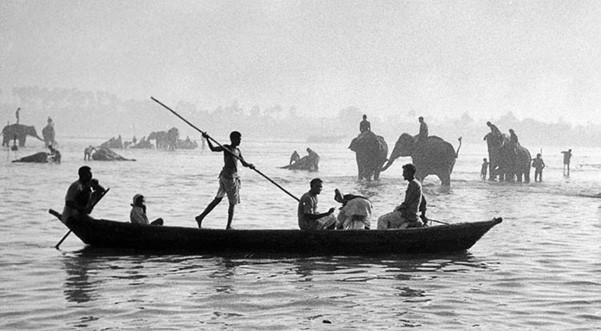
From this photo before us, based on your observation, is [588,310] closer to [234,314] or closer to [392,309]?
[392,309]

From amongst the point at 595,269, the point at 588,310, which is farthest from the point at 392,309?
the point at 595,269

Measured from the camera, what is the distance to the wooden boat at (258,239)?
1295cm

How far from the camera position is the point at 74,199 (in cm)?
1302

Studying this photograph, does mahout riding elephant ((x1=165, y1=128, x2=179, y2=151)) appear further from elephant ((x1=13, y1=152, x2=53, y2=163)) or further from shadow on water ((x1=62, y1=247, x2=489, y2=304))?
shadow on water ((x1=62, y1=247, x2=489, y2=304))

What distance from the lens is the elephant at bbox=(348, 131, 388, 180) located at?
1425 inches

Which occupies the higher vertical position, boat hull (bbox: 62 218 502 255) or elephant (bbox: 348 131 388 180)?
elephant (bbox: 348 131 388 180)

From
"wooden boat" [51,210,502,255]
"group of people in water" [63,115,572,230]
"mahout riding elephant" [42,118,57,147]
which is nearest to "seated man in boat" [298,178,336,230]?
"group of people in water" [63,115,572,230]

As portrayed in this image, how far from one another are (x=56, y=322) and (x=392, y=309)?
12.5ft

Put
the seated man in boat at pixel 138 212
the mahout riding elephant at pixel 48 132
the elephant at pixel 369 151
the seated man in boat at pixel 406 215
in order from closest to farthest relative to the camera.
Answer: the seated man in boat at pixel 406 215, the seated man in boat at pixel 138 212, the elephant at pixel 369 151, the mahout riding elephant at pixel 48 132

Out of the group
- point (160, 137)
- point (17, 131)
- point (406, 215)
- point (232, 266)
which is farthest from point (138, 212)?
point (160, 137)

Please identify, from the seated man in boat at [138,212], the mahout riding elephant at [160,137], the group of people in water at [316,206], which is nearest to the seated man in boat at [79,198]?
the group of people in water at [316,206]

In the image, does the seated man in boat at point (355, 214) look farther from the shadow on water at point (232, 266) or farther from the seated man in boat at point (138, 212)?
the seated man in boat at point (138, 212)

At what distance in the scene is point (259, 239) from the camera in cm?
1299

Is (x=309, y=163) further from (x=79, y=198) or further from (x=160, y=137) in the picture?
(x=160, y=137)
